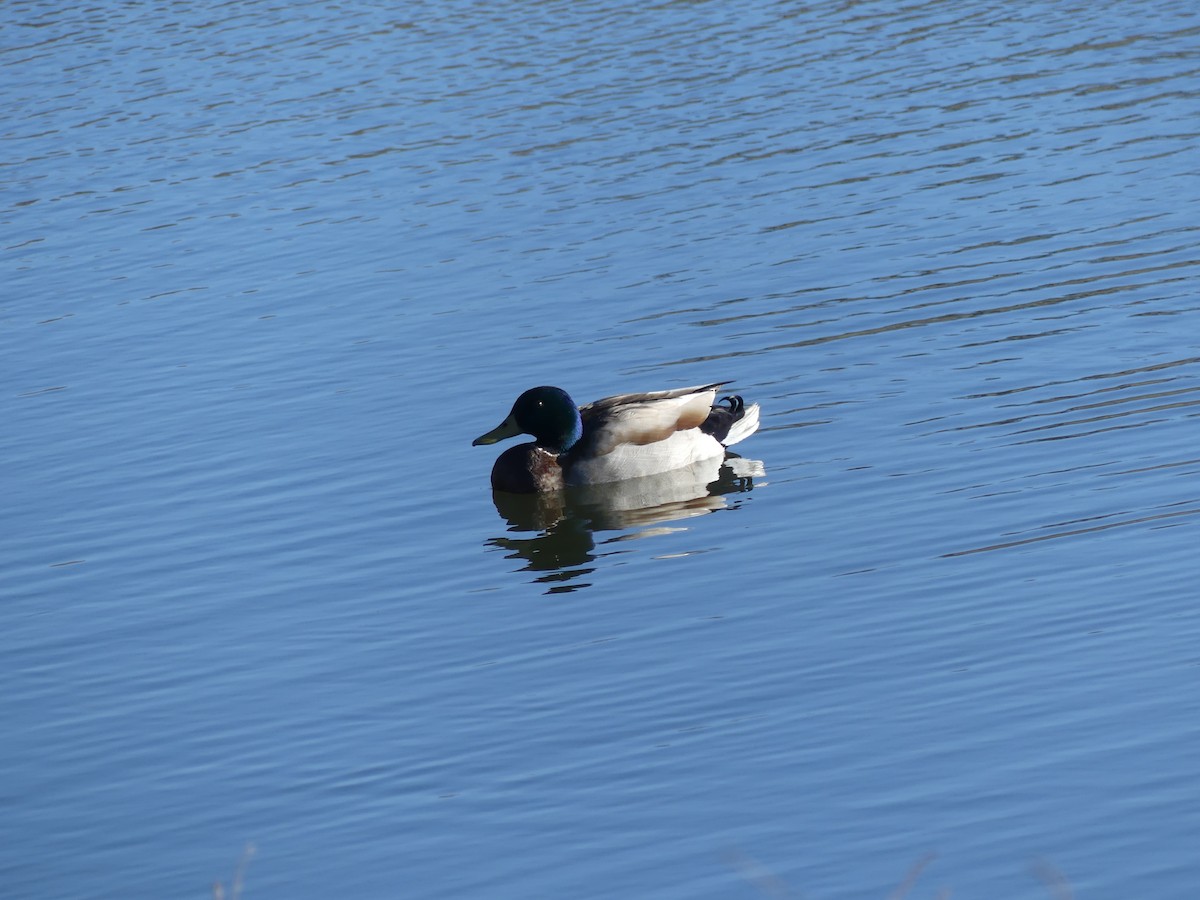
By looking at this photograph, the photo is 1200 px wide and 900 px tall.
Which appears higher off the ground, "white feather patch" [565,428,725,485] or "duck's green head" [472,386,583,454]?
"duck's green head" [472,386,583,454]

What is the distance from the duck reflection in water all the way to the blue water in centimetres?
16

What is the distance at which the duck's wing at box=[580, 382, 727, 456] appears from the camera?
42.4 feet

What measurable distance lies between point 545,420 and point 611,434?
494 millimetres

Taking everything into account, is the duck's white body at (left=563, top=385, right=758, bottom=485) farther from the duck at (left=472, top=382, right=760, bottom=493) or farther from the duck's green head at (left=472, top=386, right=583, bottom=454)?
the duck's green head at (left=472, top=386, right=583, bottom=454)

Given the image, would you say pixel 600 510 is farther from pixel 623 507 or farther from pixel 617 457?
pixel 617 457

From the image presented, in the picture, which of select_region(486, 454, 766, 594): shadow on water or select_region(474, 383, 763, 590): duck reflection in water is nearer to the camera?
select_region(486, 454, 766, 594): shadow on water

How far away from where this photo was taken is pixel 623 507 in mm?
12766

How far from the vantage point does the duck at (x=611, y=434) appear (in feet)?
42.6

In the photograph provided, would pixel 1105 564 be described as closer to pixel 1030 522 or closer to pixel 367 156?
pixel 1030 522

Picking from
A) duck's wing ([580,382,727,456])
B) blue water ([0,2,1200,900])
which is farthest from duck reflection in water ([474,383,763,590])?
blue water ([0,2,1200,900])

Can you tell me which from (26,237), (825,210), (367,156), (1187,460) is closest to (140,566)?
(1187,460)

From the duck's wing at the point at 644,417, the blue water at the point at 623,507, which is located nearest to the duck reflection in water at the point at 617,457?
the duck's wing at the point at 644,417

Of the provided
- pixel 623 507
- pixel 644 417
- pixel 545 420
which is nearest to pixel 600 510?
pixel 623 507

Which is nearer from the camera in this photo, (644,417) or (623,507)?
(623,507)
